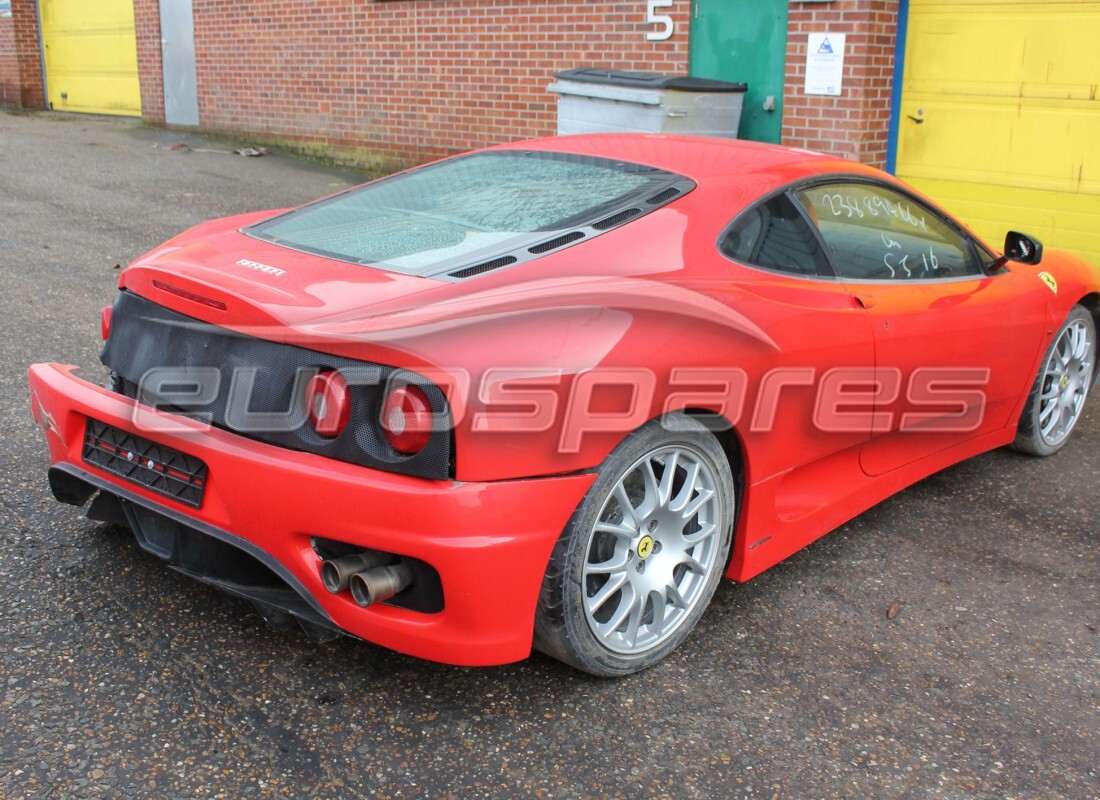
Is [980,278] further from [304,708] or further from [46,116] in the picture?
[46,116]

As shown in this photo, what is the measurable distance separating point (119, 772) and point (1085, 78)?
727 cm

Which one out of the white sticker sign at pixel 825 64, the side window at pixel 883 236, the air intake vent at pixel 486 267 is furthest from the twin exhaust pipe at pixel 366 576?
the white sticker sign at pixel 825 64

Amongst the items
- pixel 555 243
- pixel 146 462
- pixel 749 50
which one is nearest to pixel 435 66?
pixel 749 50

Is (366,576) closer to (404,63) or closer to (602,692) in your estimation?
(602,692)

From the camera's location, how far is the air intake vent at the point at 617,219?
10.4ft

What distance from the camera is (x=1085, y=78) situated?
739 centimetres

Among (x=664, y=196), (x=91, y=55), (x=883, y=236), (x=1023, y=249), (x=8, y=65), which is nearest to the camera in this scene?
(x=664, y=196)

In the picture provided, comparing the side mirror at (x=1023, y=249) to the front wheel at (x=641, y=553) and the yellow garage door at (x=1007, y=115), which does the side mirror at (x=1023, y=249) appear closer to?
the front wheel at (x=641, y=553)

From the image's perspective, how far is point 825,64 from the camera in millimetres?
8391

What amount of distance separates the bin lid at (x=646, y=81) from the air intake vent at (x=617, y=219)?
Result: 4.78 meters

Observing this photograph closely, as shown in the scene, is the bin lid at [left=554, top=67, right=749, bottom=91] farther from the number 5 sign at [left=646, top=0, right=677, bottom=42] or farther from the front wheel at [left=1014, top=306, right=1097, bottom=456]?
the front wheel at [left=1014, top=306, right=1097, bottom=456]

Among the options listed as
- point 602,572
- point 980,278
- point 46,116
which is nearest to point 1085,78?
point 980,278

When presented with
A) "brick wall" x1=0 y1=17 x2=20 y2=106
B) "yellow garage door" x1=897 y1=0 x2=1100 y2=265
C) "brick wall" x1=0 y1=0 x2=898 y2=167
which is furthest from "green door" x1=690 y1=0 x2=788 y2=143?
"brick wall" x1=0 y1=17 x2=20 y2=106

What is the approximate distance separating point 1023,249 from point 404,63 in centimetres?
870
